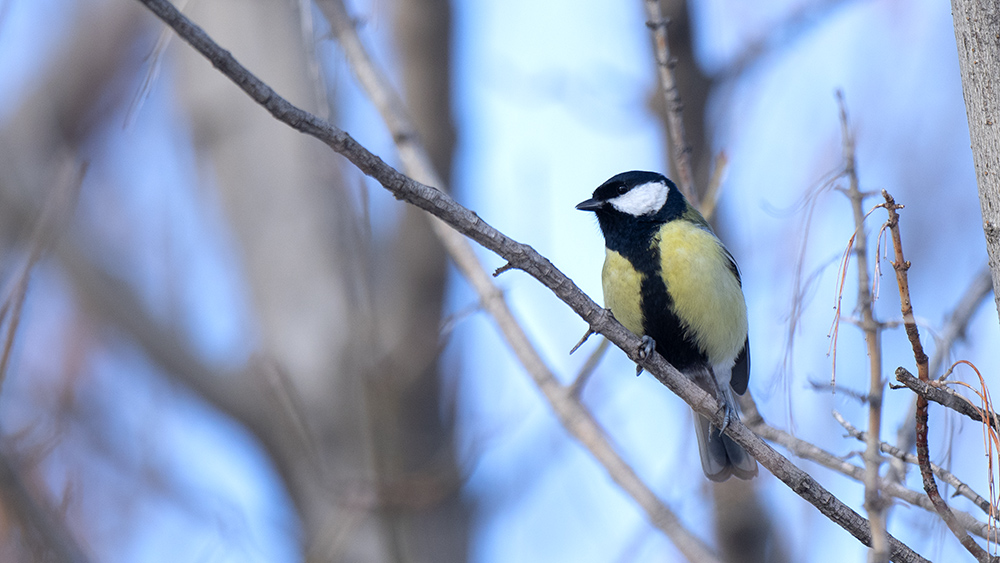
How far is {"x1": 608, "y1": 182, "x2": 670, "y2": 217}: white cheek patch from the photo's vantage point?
10.6 feet

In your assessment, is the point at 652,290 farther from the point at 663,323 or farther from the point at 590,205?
the point at 590,205

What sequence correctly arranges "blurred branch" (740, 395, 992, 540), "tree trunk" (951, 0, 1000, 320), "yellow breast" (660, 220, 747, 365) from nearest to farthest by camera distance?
"tree trunk" (951, 0, 1000, 320) < "blurred branch" (740, 395, 992, 540) < "yellow breast" (660, 220, 747, 365)

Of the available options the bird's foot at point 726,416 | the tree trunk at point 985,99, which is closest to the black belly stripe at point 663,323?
the bird's foot at point 726,416

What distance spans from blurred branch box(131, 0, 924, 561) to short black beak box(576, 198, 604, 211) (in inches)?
49.2

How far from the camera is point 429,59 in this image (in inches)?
199

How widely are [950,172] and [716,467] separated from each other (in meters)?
3.72

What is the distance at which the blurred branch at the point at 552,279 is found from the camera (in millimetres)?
1258

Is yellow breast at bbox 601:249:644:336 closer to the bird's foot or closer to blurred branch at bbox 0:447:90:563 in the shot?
the bird's foot

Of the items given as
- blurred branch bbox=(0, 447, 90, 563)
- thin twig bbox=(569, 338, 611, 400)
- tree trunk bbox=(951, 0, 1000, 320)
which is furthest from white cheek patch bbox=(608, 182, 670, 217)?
blurred branch bbox=(0, 447, 90, 563)

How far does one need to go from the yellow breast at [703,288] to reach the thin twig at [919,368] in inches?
62.8

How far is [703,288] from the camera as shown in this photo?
2.96 metres

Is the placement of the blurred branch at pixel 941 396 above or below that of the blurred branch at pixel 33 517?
above

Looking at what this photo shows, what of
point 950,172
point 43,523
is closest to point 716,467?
A: point 43,523

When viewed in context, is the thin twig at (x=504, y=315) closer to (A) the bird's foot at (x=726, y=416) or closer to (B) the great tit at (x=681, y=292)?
(A) the bird's foot at (x=726, y=416)
